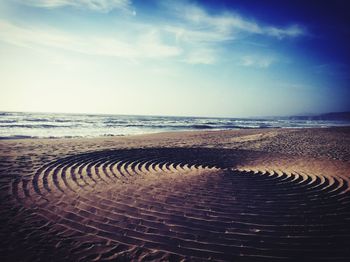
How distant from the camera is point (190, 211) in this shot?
4.70m

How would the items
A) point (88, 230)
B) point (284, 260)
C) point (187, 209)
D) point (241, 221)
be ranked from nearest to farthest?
point (284, 260)
point (88, 230)
point (241, 221)
point (187, 209)

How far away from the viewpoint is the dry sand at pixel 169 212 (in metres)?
3.41

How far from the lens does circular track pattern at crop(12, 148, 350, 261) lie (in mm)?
3461

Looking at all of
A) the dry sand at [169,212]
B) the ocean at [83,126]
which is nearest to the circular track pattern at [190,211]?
the dry sand at [169,212]

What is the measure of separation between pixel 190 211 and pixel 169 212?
0.41 metres

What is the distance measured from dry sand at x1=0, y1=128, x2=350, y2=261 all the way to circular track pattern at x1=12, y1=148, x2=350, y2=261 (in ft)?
Result: 0.06

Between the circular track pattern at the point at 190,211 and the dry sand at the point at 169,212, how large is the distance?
2 cm

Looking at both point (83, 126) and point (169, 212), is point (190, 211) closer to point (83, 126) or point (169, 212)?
point (169, 212)

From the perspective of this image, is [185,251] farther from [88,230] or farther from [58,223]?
[58,223]

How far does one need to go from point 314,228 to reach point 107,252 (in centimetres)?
337

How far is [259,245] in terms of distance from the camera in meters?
3.58

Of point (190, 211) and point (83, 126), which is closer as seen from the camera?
point (190, 211)

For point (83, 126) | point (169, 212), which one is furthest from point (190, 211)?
point (83, 126)

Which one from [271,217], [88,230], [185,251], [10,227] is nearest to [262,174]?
[271,217]
